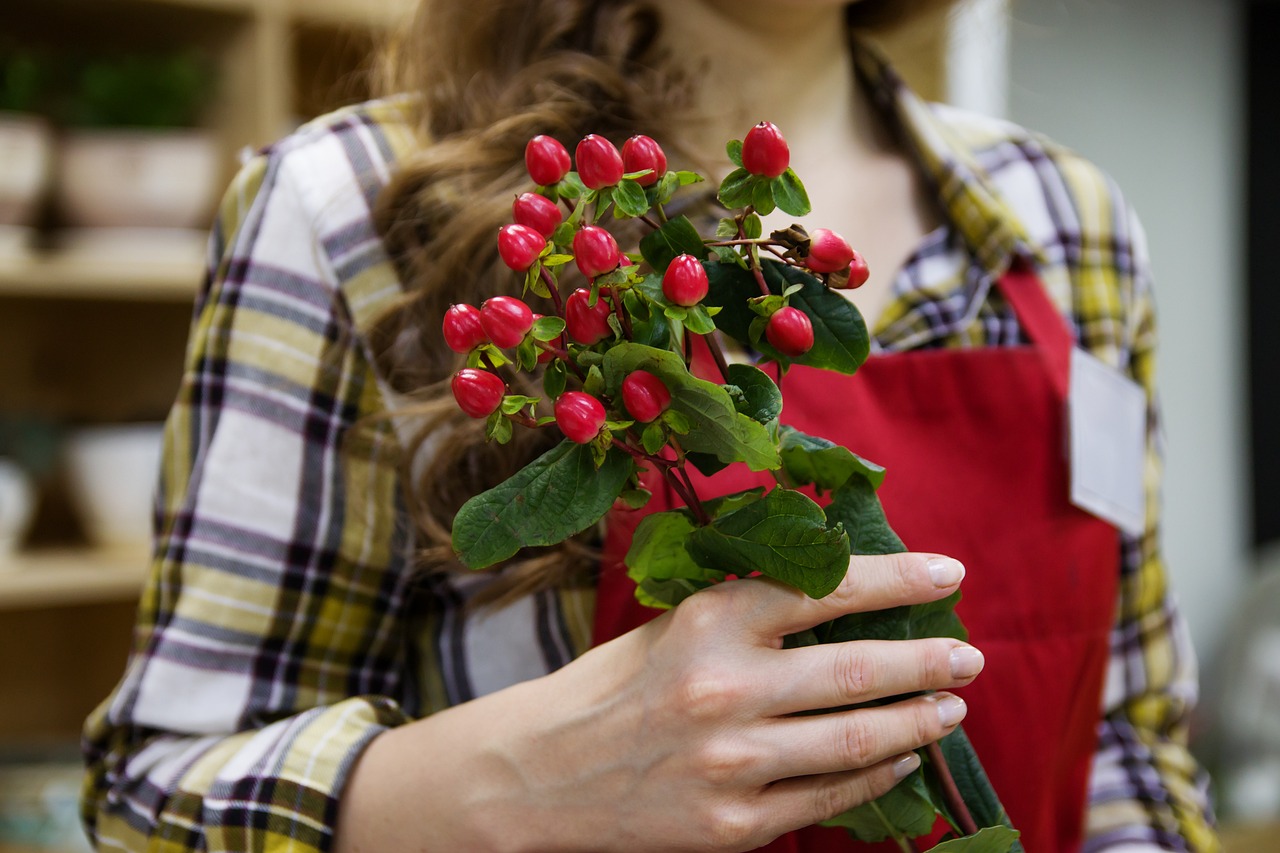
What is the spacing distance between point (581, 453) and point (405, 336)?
0.35 metres

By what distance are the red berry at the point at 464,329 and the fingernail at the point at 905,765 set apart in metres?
0.26

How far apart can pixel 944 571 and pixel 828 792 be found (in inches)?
4.3

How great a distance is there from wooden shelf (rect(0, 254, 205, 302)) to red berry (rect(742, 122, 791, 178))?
118 cm

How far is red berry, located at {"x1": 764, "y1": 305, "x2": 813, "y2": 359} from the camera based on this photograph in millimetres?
404

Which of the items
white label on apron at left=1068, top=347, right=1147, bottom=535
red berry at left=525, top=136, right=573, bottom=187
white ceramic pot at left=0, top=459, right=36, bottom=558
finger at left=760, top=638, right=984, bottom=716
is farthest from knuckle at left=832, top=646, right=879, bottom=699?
white ceramic pot at left=0, top=459, right=36, bottom=558

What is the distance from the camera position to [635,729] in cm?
53

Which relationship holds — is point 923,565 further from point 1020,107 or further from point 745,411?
point 1020,107

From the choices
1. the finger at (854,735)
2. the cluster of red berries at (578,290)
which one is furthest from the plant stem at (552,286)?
the finger at (854,735)

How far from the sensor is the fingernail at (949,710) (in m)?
0.48

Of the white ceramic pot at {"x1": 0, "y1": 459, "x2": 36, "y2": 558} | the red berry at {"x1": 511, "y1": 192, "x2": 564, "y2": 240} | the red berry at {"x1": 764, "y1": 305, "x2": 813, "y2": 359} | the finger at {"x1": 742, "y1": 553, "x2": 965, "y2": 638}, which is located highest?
the red berry at {"x1": 511, "y1": 192, "x2": 564, "y2": 240}

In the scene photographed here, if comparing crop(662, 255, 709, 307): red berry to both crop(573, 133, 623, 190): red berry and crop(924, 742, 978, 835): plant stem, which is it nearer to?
crop(573, 133, 623, 190): red berry

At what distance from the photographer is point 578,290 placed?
14.5 inches

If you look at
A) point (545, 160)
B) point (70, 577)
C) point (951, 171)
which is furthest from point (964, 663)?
point (70, 577)

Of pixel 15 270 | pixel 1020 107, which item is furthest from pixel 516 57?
pixel 1020 107
